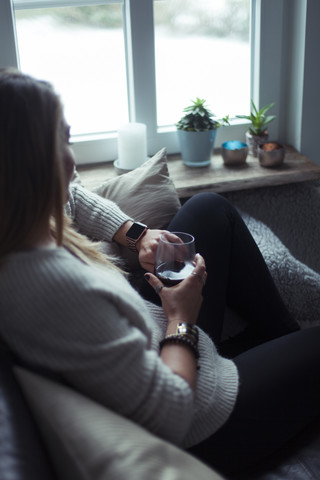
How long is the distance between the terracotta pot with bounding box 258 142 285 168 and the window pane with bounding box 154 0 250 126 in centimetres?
25

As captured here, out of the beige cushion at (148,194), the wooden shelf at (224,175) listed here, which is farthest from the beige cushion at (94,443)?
the wooden shelf at (224,175)

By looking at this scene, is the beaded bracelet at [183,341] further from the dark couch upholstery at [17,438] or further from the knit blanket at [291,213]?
the knit blanket at [291,213]

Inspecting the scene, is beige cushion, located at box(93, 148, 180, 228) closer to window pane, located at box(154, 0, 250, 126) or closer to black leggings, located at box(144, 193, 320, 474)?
black leggings, located at box(144, 193, 320, 474)

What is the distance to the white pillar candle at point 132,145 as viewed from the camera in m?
1.93

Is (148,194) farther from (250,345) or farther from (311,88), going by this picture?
(311,88)

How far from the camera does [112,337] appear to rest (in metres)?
0.84

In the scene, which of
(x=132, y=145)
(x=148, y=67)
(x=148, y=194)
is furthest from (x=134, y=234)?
(x=148, y=67)

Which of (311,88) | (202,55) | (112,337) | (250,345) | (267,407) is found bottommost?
(250,345)

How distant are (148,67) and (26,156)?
1.28 metres

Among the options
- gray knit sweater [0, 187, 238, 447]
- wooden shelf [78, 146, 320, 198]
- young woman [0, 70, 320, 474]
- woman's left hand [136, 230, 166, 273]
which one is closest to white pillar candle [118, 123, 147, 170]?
wooden shelf [78, 146, 320, 198]

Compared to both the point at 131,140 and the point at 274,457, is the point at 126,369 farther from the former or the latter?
the point at 131,140

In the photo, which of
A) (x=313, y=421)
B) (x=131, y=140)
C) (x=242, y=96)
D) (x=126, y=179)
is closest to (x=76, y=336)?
(x=313, y=421)

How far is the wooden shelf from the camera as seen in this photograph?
74.7 inches

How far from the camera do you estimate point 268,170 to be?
201 centimetres
